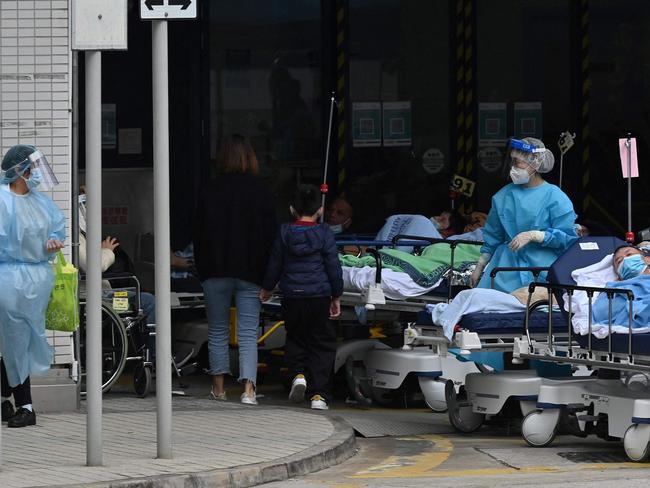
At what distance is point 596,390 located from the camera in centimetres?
1088

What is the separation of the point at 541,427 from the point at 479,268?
2.05m

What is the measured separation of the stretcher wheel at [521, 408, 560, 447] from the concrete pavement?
116cm

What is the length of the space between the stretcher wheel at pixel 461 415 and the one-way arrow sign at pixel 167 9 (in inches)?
153

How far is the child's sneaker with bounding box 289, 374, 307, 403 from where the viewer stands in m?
13.0

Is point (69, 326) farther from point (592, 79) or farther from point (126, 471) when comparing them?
point (592, 79)


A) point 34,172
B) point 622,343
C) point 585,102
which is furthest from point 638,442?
point 585,102

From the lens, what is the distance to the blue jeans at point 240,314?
13141 mm

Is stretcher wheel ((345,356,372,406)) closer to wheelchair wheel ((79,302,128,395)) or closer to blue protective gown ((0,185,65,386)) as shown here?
wheelchair wheel ((79,302,128,395))

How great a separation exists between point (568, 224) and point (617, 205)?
24.1ft

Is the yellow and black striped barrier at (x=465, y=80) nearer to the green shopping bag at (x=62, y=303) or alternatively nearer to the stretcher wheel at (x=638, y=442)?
the green shopping bag at (x=62, y=303)

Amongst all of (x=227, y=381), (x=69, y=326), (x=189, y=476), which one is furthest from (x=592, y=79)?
(x=189, y=476)

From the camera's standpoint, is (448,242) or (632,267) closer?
(632,267)

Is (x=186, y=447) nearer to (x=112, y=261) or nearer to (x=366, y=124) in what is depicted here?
(x=112, y=261)

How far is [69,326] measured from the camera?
37.4 feet
